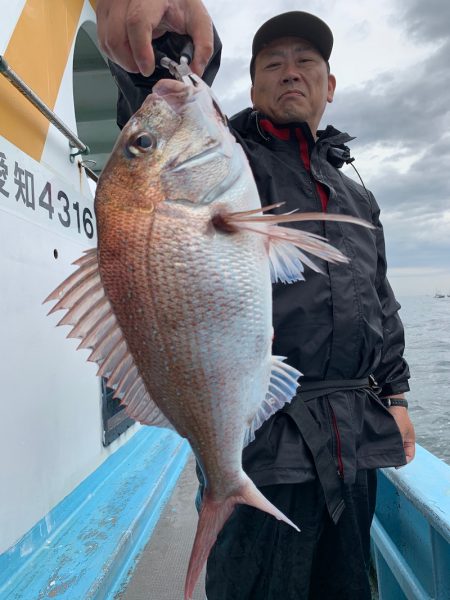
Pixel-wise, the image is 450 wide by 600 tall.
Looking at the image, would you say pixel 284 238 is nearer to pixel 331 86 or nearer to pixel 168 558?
pixel 331 86

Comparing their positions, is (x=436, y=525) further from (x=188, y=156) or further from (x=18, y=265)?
(x=18, y=265)

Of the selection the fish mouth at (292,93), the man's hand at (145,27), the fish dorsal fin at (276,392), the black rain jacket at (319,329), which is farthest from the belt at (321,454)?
the fish mouth at (292,93)

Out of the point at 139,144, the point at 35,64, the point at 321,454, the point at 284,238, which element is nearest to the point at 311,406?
the point at 321,454

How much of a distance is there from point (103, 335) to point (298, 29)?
162cm

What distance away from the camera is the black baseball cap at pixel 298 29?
1976 millimetres

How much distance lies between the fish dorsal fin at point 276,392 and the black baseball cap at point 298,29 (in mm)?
1519

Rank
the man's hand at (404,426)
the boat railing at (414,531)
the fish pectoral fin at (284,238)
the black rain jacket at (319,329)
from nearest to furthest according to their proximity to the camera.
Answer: the fish pectoral fin at (284,238)
the black rain jacket at (319,329)
the boat railing at (414,531)
the man's hand at (404,426)

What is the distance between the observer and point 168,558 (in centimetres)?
237

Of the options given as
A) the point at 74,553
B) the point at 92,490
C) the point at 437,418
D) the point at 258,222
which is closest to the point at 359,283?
the point at 258,222

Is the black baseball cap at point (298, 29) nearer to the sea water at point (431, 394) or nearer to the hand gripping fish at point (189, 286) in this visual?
the hand gripping fish at point (189, 286)

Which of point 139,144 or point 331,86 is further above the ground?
point 331,86

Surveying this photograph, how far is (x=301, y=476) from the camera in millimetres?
1555

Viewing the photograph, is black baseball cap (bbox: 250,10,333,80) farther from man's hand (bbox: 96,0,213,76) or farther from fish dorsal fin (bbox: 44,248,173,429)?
fish dorsal fin (bbox: 44,248,173,429)

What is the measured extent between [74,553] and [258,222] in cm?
175
